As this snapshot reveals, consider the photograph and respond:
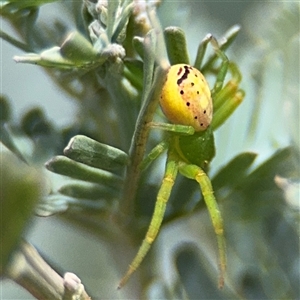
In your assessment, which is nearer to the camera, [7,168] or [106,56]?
[7,168]

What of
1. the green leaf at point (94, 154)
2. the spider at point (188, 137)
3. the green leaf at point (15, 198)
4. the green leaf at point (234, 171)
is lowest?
the green leaf at point (234, 171)

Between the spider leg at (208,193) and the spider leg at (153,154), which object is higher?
the spider leg at (153,154)

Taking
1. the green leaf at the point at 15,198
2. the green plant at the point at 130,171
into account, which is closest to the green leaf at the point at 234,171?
the green plant at the point at 130,171

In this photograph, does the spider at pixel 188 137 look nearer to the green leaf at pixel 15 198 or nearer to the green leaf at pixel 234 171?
the green leaf at pixel 234 171

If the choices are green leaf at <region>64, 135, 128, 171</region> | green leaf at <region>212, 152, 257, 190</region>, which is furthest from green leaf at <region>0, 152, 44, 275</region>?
green leaf at <region>212, 152, 257, 190</region>

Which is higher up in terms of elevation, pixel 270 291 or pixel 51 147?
pixel 51 147

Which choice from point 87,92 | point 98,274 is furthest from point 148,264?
point 87,92

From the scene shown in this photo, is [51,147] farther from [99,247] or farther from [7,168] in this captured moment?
[7,168]

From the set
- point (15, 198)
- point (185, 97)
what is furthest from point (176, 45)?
point (15, 198)
